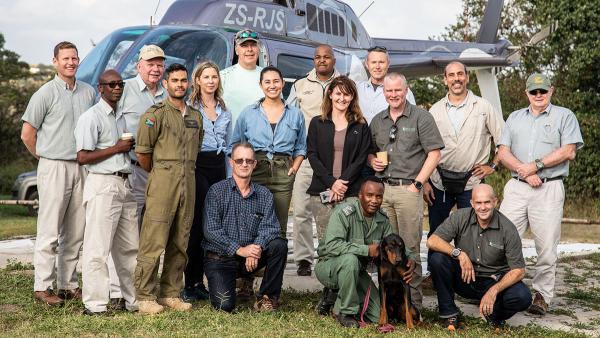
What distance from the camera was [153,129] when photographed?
18.4 ft

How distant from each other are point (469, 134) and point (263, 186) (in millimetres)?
1838

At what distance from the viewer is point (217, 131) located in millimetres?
6281

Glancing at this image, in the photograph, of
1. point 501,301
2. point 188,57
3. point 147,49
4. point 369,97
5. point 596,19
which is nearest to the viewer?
point 501,301

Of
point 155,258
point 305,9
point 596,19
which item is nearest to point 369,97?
point 155,258

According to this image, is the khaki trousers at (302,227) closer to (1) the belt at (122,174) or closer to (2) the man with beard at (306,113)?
(2) the man with beard at (306,113)

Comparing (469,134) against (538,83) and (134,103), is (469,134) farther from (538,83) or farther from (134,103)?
(134,103)

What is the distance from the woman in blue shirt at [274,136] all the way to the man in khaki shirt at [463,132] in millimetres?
1233

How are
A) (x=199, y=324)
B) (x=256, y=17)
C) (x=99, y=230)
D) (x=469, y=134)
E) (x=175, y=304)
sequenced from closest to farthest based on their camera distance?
(x=199, y=324), (x=99, y=230), (x=175, y=304), (x=469, y=134), (x=256, y=17)

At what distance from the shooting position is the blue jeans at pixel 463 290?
552 centimetres

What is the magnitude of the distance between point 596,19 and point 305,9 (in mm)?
10423

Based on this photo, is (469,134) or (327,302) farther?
(469,134)

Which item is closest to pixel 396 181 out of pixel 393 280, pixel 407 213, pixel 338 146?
pixel 407 213

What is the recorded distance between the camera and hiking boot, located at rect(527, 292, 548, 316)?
6.23 metres

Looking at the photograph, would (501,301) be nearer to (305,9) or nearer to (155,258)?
(155,258)
